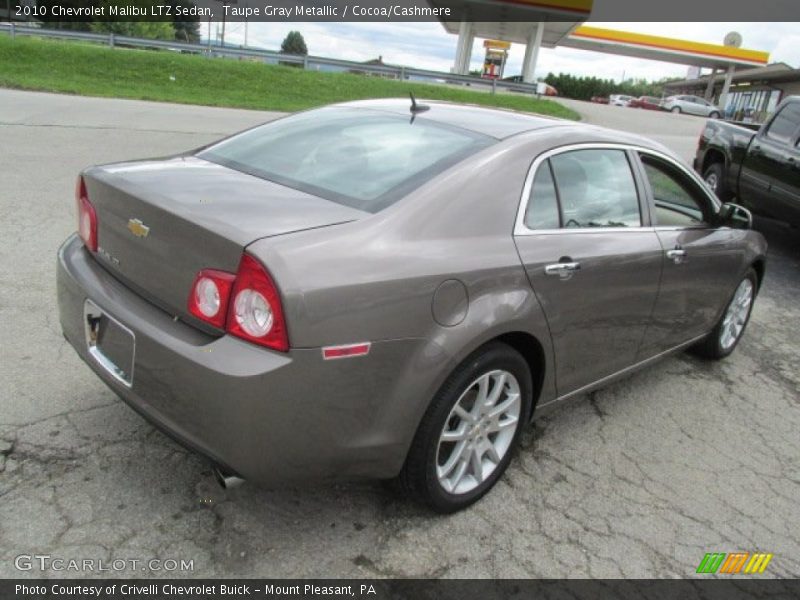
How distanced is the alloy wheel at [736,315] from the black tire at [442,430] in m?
2.44

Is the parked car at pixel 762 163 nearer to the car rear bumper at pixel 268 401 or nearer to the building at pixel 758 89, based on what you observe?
the car rear bumper at pixel 268 401

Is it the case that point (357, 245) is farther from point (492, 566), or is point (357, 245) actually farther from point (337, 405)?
point (492, 566)

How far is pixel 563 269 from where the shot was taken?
9.53 feet

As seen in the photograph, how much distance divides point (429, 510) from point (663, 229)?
1988 mm

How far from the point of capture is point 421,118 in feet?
10.8

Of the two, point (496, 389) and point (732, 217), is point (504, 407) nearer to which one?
point (496, 389)

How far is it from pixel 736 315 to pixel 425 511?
10.2ft

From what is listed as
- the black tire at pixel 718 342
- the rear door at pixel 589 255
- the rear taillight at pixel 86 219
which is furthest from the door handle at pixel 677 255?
the rear taillight at pixel 86 219

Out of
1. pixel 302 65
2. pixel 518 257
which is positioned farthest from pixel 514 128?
pixel 302 65

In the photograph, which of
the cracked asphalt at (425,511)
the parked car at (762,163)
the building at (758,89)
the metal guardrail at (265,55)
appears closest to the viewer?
the cracked asphalt at (425,511)

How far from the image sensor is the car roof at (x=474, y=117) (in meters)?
3.13

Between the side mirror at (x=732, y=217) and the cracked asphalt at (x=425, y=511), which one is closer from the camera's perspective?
the cracked asphalt at (x=425, y=511)

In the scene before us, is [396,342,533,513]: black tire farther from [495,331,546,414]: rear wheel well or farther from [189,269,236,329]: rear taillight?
[189,269,236,329]: rear taillight

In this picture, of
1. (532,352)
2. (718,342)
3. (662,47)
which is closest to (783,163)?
(718,342)
